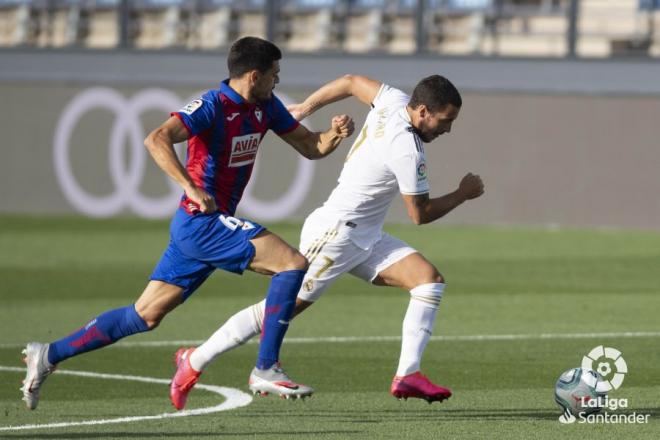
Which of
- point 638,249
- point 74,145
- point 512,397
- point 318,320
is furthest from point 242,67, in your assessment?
point 74,145

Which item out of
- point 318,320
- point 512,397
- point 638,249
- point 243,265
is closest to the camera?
point 243,265

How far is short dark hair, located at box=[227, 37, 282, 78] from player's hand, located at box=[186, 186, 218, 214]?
2.61ft

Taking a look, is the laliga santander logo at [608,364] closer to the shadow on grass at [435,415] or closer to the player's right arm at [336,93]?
the shadow on grass at [435,415]

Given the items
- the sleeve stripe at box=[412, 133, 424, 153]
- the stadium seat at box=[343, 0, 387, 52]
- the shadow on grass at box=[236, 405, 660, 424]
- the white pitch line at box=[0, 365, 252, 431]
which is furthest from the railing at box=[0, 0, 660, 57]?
the shadow on grass at box=[236, 405, 660, 424]

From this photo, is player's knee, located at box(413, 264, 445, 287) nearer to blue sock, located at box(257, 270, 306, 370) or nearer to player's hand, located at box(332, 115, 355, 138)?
blue sock, located at box(257, 270, 306, 370)

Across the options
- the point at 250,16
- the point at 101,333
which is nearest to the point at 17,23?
the point at 250,16

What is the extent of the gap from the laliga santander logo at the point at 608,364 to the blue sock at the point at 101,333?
2.67 metres

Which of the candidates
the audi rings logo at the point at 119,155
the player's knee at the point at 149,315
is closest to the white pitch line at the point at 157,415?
the player's knee at the point at 149,315

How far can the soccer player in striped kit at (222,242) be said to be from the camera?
7.49 m

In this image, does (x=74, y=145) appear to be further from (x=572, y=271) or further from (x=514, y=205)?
(x=572, y=271)

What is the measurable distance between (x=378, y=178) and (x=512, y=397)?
156 cm

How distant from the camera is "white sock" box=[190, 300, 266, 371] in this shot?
25.4ft

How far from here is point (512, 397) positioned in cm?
835

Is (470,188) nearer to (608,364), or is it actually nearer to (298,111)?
(298,111)
